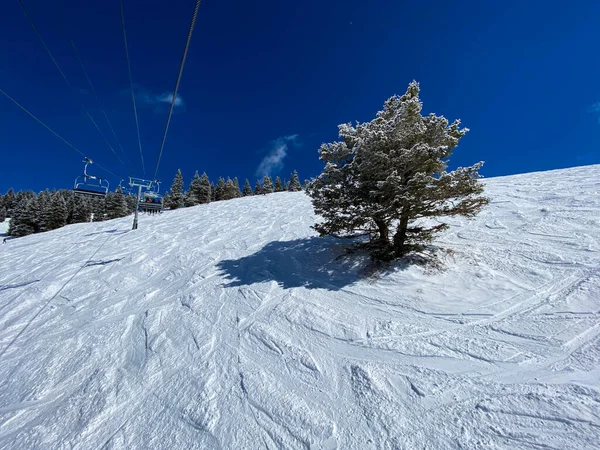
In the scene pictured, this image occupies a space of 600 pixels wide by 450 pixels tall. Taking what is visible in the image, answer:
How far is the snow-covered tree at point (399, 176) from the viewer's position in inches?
257

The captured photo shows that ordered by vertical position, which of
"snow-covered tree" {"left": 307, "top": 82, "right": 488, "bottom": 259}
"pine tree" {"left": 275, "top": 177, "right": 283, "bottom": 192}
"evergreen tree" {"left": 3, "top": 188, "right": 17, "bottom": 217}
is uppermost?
"evergreen tree" {"left": 3, "top": 188, "right": 17, "bottom": 217}

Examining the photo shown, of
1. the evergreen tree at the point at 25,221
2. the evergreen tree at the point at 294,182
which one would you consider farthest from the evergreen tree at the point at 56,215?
the evergreen tree at the point at 294,182

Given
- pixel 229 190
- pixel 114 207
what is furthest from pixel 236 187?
pixel 114 207

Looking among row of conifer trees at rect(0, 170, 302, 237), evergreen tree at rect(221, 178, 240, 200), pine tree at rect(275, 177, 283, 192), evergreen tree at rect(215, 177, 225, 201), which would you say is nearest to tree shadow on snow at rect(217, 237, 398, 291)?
row of conifer trees at rect(0, 170, 302, 237)

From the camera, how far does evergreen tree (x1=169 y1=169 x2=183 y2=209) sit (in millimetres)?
46781

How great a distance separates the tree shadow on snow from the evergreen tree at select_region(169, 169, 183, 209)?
43092 mm

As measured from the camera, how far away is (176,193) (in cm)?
4703

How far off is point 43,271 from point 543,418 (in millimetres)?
17094

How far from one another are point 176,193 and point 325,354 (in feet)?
165

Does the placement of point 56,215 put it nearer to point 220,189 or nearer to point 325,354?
point 220,189

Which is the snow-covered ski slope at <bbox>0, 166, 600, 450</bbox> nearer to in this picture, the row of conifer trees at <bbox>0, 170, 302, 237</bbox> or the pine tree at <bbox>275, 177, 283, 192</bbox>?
the row of conifer trees at <bbox>0, 170, 302, 237</bbox>

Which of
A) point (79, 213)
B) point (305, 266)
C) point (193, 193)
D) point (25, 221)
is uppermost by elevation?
point (193, 193)

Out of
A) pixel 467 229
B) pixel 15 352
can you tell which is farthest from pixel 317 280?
pixel 15 352

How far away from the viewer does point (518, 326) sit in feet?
14.2
